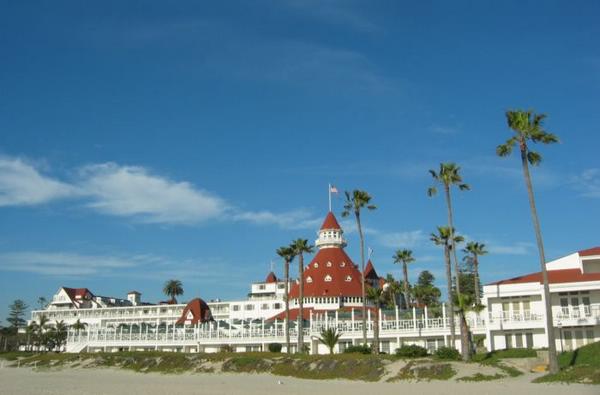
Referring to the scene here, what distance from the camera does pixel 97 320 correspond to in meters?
118

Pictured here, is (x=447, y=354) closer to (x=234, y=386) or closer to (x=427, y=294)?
(x=234, y=386)

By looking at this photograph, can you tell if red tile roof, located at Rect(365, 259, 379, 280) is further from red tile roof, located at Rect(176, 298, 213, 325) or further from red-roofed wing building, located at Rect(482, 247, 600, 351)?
red-roofed wing building, located at Rect(482, 247, 600, 351)

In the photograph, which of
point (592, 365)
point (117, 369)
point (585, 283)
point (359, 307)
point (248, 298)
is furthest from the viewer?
point (248, 298)

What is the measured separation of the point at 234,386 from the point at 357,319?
72.9 ft

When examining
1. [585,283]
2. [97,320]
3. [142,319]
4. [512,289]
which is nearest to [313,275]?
[512,289]

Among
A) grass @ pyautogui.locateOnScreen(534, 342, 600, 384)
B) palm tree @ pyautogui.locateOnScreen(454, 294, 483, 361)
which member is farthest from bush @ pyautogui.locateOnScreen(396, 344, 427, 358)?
grass @ pyautogui.locateOnScreen(534, 342, 600, 384)

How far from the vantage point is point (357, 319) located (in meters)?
56.4

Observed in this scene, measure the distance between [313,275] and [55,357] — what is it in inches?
1207

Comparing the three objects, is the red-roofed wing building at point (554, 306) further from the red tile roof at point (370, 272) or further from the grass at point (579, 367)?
the red tile roof at point (370, 272)

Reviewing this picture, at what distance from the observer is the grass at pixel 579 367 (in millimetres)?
28672

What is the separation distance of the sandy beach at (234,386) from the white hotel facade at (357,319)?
40.2 ft

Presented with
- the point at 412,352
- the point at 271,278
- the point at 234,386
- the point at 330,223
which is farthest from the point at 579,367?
the point at 271,278

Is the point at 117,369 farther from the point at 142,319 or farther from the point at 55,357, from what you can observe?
the point at 142,319

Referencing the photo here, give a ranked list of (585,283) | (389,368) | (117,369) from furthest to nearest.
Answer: (117,369), (585,283), (389,368)
